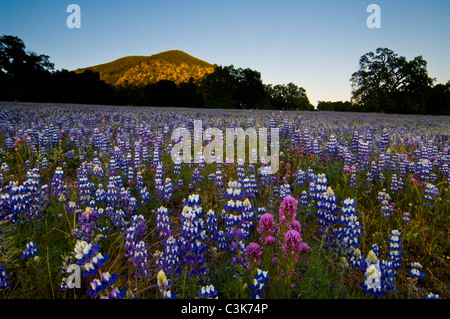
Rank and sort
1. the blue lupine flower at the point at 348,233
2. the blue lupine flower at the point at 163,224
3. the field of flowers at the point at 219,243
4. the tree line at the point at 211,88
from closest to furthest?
the field of flowers at the point at 219,243 < the blue lupine flower at the point at 348,233 < the blue lupine flower at the point at 163,224 < the tree line at the point at 211,88

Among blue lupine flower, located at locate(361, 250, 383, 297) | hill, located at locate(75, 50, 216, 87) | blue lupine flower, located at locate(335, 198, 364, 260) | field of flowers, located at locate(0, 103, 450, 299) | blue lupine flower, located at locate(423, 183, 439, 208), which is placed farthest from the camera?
hill, located at locate(75, 50, 216, 87)

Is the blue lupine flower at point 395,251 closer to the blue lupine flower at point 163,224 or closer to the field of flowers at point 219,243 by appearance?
the field of flowers at point 219,243

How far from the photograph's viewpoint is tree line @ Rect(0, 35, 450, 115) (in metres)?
46.3

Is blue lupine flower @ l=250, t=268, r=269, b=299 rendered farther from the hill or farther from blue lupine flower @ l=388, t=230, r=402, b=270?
the hill

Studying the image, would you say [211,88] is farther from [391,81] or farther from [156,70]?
[156,70]

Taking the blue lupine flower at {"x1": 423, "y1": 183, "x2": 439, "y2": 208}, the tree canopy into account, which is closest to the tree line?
the tree canopy

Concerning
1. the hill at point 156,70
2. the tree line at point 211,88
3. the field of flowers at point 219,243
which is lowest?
the field of flowers at point 219,243

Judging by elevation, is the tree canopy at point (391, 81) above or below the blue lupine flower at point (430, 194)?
above

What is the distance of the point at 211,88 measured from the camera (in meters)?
62.2

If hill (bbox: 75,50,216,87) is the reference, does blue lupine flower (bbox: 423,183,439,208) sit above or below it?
below

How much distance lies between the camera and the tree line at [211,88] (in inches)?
1823

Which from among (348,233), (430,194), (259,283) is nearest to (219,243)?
(259,283)

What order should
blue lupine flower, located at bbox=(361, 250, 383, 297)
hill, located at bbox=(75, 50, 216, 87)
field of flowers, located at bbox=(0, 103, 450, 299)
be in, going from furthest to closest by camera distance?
hill, located at bbox=(75, 50, 216, 87), field of flowers, located at bbox=(0, 103, 450, 299), blue lupine flower, located at bbox=(361, 250, 383, 297)

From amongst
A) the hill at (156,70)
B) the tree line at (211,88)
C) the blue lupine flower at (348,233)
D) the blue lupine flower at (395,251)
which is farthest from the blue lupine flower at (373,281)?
the hill at (156,70)
